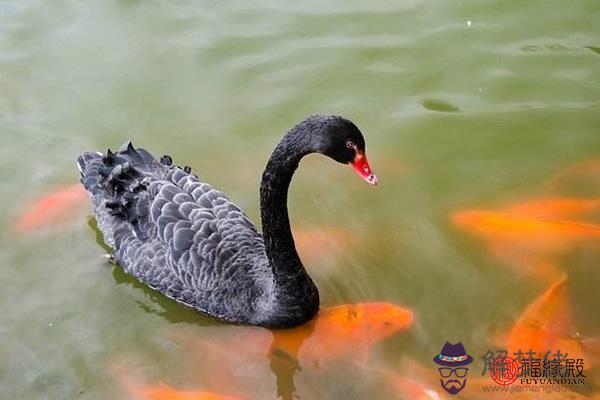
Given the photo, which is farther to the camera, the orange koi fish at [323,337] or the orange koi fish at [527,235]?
the orange koi fish at [527,235]

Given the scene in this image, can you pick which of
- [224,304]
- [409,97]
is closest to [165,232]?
[224,304]

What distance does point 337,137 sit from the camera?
3414 millimetres

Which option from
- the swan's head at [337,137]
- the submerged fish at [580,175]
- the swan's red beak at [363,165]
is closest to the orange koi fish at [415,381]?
the swan's red beak at [363,165]

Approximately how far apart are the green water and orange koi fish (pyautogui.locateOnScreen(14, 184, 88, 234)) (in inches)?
2.3

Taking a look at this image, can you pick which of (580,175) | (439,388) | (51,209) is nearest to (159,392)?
(439,388)

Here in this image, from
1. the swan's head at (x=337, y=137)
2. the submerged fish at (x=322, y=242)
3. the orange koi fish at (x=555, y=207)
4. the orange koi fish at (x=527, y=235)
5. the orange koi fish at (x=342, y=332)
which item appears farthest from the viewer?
the orange koi fish at (x=555, y=207)

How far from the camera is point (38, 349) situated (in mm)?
4102

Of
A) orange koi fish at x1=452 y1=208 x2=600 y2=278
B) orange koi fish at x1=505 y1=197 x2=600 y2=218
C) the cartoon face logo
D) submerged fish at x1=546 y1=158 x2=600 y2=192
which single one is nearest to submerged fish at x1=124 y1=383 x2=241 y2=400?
the cartoon face logo

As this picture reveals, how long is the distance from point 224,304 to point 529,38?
3.22 meters

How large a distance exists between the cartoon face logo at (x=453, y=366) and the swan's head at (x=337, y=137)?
105cm

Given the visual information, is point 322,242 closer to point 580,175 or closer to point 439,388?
point 439,388

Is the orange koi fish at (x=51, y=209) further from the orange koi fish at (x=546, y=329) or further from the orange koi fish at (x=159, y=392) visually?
the orange koi fish at (x=546, y=329)

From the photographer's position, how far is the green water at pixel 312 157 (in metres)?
4.05

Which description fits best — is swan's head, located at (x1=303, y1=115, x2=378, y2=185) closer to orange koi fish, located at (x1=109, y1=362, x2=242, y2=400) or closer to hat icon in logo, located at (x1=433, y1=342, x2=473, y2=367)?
hat icon in logo, located at (x1=433, y1=342, x2=473, y2=367)
